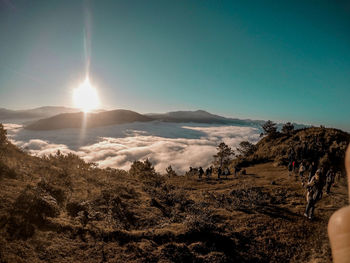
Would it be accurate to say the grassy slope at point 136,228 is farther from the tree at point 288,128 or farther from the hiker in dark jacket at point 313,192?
the tree at point 288,128

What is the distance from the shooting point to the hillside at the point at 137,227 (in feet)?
24.8

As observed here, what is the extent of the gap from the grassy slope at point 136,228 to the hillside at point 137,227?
33mm

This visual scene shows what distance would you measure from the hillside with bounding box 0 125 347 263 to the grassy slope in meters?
0.03

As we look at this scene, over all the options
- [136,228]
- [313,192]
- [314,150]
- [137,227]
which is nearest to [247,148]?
[314,150]

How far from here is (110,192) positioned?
14.1 metres

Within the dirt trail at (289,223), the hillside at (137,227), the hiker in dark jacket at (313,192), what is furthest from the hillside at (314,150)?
the hillside at (137,227)

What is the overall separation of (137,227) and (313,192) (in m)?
11.0

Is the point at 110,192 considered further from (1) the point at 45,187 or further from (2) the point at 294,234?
(2) the point at 294,234

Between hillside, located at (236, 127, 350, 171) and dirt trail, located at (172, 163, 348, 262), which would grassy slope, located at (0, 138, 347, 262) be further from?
hillside, located at (236, 127, 350, 171)

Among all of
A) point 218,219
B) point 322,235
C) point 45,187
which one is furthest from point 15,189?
point 322,235

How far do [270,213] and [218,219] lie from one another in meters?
4.07

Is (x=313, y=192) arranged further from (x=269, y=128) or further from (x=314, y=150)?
(x=269, y=128)

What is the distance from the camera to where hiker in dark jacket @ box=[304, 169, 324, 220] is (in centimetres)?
1042

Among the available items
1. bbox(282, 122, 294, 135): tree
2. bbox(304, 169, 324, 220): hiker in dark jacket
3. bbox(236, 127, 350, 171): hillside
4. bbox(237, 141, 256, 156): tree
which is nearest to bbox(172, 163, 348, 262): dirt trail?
bbox(304, 169, 324, 220): hiker in dark jacket
